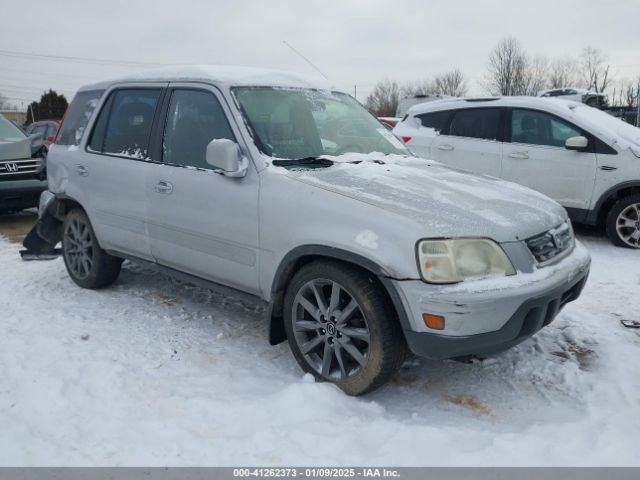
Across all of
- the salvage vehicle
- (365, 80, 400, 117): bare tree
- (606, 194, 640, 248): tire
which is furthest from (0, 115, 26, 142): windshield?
(365, 80, 400, 117): bare tree

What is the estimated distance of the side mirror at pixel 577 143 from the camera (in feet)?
21.2

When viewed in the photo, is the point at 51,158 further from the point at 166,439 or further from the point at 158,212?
the point at 166,439

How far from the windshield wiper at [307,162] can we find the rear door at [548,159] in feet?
13.3

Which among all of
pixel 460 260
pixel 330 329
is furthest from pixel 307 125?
pixel 460 260

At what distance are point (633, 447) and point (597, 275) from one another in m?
3.06

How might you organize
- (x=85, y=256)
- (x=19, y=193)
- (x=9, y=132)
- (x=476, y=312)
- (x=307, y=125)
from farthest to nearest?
(x=9, y=132)
(x=19, y=193)
(x=85, y=256)
(x=307, y=125)
(x=476, y=312)

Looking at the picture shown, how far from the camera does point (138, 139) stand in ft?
14.4

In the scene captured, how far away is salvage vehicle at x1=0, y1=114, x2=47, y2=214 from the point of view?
8.03 meters

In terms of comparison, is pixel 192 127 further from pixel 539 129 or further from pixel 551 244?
pixel 539 129

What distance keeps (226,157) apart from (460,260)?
5.00 feet

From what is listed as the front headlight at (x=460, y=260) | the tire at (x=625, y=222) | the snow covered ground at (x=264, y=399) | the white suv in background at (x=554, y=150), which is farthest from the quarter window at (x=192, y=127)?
the tire at (x=625, y=222)

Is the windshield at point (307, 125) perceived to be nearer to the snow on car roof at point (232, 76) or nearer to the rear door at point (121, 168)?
the snow on car roof at point (232, 76)

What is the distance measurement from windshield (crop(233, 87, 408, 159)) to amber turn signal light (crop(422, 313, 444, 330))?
4.70 feet

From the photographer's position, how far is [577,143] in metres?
6.46
